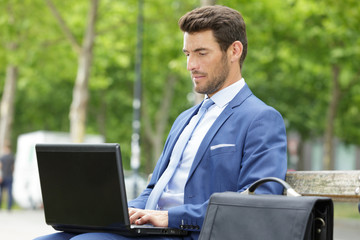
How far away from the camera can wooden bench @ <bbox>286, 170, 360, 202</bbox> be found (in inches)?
126

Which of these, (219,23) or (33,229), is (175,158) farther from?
(33,229)

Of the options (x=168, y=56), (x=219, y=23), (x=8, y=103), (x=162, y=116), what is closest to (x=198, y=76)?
(x=219, y=23)

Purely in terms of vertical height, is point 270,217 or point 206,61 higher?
point 206,61

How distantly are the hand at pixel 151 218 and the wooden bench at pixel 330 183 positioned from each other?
710 millimetres

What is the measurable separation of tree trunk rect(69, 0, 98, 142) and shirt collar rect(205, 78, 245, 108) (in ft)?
56.4

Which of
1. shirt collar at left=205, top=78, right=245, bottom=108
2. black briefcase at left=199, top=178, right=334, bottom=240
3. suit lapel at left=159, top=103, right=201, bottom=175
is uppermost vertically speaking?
shirt collar at left=205, top=78, right=245, bottom=108

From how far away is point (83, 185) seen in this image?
10.0 ft

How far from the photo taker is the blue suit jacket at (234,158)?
3.12m

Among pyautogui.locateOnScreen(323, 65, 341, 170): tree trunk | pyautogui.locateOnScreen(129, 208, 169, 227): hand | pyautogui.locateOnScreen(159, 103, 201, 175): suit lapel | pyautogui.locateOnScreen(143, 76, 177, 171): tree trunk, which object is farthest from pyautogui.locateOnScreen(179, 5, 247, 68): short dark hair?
pyautogui.locateOnScreen(143, 76, 177, 171): tree trunk

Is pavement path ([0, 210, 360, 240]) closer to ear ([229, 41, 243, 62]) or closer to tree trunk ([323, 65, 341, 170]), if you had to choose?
tree trunk ([323, 65, 341, 170])

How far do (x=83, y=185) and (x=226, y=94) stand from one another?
889 millimetres

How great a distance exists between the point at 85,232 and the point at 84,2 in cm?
2073

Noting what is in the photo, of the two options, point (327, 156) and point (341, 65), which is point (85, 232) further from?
point (327, 156)

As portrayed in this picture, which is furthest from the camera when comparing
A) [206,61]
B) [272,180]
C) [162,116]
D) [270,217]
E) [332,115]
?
[162,116]
